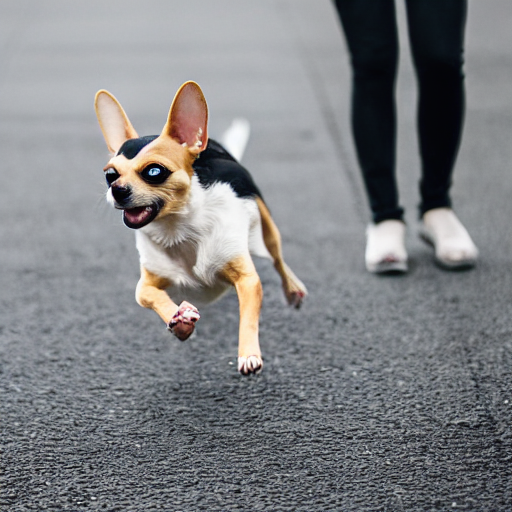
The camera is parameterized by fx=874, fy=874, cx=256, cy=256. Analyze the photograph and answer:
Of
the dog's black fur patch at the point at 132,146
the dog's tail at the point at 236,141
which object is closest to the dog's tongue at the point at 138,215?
the dog's black fur patch at the point at 132,146

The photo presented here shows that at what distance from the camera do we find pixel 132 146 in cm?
242

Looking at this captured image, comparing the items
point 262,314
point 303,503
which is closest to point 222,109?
point 262,314

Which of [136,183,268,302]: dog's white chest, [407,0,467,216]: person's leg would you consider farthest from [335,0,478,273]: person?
[136,183,268,302]: dog's white chest

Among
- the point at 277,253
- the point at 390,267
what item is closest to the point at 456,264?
the point at 390,267

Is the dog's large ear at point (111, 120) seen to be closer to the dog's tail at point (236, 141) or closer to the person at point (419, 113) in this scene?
the dog's tail at point (236, 141)

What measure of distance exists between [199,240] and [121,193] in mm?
370

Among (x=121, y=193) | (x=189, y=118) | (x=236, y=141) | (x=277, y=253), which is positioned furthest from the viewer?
(x=236, y=141)

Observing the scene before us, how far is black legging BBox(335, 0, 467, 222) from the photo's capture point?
12.9 ft

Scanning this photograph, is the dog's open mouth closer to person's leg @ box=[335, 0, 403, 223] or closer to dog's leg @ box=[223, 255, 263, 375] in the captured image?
dog's leg @ box=[223, 255, 263, 375]

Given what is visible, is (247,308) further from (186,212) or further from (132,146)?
(132,146)

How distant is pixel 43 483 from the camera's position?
260 cm

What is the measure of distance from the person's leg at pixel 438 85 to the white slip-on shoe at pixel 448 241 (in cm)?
8

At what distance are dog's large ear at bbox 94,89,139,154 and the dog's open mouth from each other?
233mm

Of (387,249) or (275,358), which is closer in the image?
(275,358)
